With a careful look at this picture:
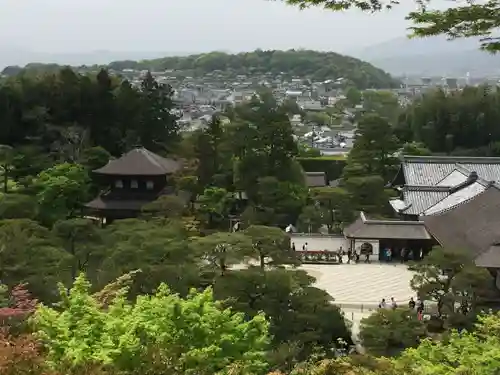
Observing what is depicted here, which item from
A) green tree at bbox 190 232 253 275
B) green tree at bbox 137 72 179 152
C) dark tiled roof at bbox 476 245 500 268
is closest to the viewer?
green tree at bbox 190 232 253 275

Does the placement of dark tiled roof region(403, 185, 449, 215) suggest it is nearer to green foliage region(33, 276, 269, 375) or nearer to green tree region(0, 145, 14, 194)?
green tree region(0, 145, 14, 194)

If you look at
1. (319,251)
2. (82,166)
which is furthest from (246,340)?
(82,166)

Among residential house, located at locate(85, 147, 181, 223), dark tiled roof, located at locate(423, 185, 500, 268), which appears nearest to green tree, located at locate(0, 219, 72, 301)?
residential house, located at locate(85, 147, 181, 223)

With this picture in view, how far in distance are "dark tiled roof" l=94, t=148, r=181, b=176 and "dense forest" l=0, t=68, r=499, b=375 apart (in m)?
0.80

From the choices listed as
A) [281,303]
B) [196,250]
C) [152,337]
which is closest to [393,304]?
[281,303]

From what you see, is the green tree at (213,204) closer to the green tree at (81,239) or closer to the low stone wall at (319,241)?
the low stone wall at (319,241)

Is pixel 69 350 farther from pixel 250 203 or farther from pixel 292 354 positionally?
pixel 250 203

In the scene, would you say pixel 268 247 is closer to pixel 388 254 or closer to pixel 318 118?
pixel 388 254

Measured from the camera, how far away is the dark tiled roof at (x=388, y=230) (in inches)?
834

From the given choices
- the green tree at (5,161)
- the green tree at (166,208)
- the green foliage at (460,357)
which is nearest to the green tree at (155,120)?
the green tree at (5,161)

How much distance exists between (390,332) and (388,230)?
8.43 metres

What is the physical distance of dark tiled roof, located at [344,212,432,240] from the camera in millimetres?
21172

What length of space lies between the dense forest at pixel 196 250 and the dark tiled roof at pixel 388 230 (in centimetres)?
260

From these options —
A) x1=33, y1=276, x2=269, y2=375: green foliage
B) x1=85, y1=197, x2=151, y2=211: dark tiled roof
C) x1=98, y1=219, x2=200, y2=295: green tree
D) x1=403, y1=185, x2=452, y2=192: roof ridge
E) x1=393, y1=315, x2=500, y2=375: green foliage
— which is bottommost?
x1=85, y1=197, x2=151, y2=211: dark tiled roof
